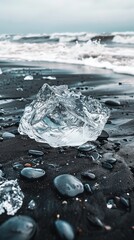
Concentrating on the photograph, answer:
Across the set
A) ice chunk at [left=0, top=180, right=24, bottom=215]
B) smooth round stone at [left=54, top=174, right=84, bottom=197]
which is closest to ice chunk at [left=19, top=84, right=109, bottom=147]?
smooth round stone at [left=54, top=174, right=84, bottom=197]

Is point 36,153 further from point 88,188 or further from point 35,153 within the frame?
point 88,188

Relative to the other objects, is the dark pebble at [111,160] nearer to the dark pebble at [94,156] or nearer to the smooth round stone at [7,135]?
the dark pebble at [94,156]

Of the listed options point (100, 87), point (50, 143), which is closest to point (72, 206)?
point (50, 143)

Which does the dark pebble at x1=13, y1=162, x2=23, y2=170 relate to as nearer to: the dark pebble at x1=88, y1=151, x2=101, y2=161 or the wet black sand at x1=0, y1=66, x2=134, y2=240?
the wet black sand at x1=0, y1=66, x2=134, y2=240

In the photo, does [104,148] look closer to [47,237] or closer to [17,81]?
[47,237]

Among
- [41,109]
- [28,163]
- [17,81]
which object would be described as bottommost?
[17,81]

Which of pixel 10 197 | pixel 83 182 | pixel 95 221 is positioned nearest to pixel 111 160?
pixel 83 182
